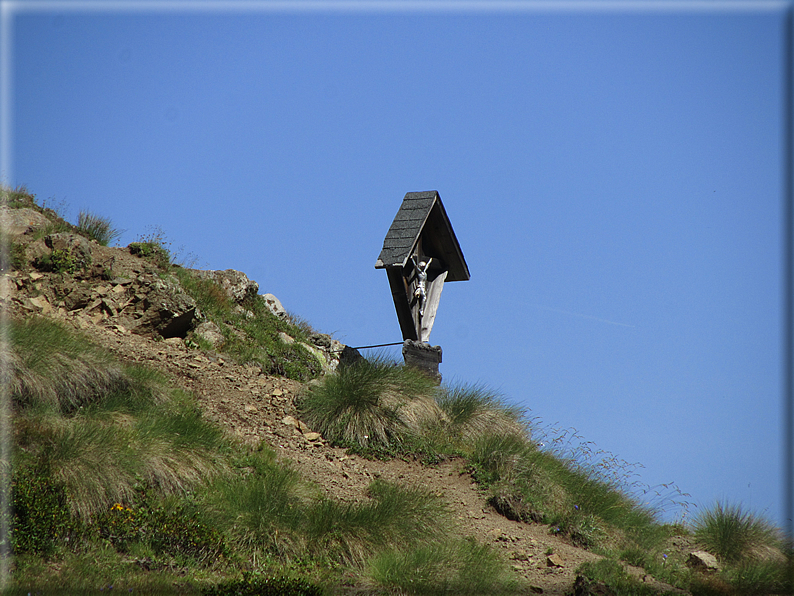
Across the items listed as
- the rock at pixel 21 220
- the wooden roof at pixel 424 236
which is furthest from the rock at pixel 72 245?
the wooden roof at pixel 424 236

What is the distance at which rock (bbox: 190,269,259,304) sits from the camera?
43.9 feet

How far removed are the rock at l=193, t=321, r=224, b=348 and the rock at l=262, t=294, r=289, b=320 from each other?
2962mm

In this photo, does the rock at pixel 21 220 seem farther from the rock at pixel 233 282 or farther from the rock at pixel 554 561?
the rock at pixel 554 561

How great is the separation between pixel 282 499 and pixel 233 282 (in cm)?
706

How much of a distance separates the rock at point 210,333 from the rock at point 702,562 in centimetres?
723

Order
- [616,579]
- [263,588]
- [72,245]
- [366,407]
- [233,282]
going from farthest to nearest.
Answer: [233,282], [72,245], [366,407], [616,579], [263,588]

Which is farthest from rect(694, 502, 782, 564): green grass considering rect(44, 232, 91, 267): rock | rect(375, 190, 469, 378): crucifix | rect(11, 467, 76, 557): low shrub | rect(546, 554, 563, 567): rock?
rect(44, 232, 91, 267): rock

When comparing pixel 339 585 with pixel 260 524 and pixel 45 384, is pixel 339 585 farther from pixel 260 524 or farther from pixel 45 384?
pixel 45 384

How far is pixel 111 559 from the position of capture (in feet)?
20.1

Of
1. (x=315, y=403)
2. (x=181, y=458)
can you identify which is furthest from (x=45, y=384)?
(x=315, y=403)

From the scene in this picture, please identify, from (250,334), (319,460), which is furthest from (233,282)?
(319,460)

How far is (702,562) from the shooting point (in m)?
8.24

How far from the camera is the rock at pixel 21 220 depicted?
11.4m

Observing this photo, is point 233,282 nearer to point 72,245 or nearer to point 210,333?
point 210,333
